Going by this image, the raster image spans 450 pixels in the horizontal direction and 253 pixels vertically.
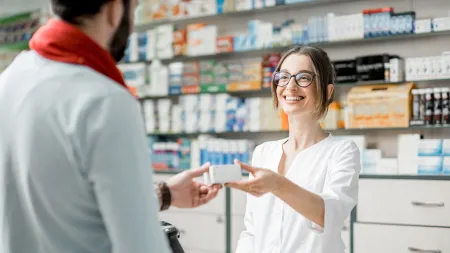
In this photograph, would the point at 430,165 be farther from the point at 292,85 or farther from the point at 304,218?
the point at 304,218

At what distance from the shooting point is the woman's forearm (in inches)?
64.4

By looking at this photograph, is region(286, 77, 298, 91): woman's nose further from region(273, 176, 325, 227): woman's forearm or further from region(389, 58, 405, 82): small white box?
region(389, 58, 405, 82): small white box

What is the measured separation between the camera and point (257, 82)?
4984 millimetres

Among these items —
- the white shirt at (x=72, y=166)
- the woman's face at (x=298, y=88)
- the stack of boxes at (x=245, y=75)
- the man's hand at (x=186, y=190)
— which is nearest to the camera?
the white shirt at (x=72, y=166)

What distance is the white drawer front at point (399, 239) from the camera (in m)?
3.92

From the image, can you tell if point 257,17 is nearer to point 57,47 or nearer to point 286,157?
point 286,157

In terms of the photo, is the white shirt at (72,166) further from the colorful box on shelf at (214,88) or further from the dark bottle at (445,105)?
the colorful box on shelf at (214,88)

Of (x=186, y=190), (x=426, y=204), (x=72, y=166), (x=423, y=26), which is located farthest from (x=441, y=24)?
(x=72, y=166)

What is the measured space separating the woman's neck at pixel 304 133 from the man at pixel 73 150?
1.26m

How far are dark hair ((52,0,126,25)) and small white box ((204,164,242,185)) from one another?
0.72 metres

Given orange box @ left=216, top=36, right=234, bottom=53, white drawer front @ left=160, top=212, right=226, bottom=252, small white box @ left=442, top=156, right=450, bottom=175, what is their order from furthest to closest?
orange box @ left=216, top=36, right=234, bottom=53 → white drawer front @ left=160, top=212, right=226, bottom=252 → small white box @ left=442, top=156, right=450, bottom=175

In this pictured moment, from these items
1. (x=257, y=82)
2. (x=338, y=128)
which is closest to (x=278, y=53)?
(x=257, y=82)

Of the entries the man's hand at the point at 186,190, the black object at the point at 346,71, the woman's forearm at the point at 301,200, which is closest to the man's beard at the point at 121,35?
the man's hand at the point at 186,190

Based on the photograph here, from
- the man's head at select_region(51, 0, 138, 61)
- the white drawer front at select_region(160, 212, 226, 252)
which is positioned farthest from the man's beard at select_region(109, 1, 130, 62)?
the white drawer front at select_region(160, 212, 226, 252)
